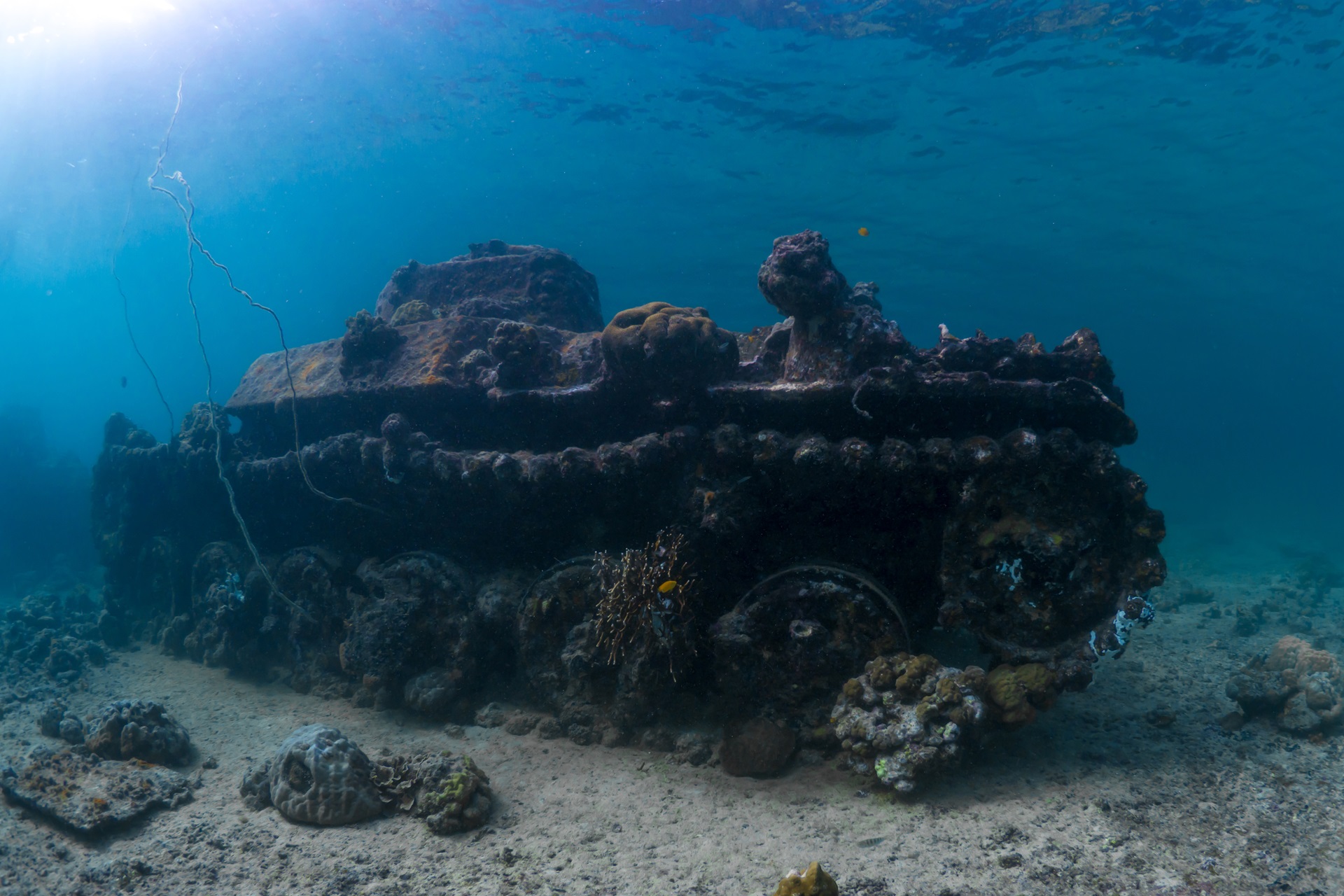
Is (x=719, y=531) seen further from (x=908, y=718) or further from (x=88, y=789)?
(x=88, y=789)

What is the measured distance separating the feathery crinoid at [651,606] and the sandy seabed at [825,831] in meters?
1.15

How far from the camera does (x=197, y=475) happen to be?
447 inches

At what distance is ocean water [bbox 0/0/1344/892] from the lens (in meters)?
18.5

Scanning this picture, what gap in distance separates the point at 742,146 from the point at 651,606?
79.7ft

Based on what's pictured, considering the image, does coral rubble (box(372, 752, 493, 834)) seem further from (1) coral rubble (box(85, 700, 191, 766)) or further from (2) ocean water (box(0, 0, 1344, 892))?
(2) ocean water (box(0, 0, 1344, 892))

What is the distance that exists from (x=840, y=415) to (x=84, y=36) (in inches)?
1341

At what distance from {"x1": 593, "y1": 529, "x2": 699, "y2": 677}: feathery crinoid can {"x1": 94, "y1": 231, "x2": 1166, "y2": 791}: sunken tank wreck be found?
0.03m

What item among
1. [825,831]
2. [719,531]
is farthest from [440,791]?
[719,531]

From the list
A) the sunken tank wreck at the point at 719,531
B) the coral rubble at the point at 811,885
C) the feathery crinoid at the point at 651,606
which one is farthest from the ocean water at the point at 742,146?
the coral rubble at the point at 811,885

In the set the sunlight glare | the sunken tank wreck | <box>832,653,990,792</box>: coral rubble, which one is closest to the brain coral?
the sunken tank wreck

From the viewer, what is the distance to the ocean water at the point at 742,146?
60.7 feet

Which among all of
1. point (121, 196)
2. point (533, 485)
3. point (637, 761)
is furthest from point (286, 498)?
point (121, 196)

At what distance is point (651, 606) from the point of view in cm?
618

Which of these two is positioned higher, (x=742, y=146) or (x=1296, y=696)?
(x=742, y=146)
